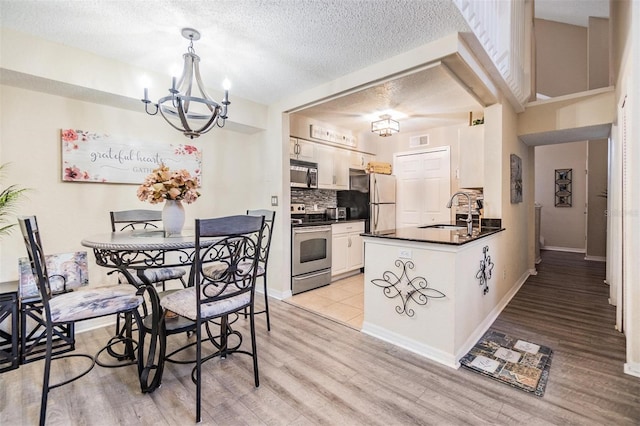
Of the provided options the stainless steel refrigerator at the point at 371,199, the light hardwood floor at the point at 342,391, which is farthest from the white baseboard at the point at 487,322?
the stainless steel refrigerator at the point at 371,199

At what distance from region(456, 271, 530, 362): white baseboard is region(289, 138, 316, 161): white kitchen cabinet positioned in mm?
2989

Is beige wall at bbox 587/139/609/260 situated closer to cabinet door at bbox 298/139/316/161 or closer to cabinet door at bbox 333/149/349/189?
cabinet door at bbox 333/149/349/189

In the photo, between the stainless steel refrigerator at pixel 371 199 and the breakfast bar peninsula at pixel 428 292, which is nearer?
the breakfast bar peninsula at pixel 428 292

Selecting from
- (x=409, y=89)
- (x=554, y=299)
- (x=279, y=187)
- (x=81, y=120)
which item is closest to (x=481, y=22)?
(x=409, y=89)

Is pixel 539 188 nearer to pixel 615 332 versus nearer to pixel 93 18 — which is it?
pixel 615 332

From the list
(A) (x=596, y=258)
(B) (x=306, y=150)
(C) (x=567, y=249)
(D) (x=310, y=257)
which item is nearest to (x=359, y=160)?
(B) (x=306, y=150)

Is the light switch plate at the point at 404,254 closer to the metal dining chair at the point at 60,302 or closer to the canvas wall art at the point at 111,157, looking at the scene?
the metal dining chair at the point at 60,302

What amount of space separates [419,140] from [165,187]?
14.6 feet

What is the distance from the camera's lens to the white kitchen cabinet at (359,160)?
5.24m

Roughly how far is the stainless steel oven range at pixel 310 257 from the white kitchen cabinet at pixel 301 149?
1.07m

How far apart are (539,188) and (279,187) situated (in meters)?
7.15

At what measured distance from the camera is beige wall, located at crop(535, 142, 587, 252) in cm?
692

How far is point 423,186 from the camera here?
5.31 meters

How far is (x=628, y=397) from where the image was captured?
5.74 feet
